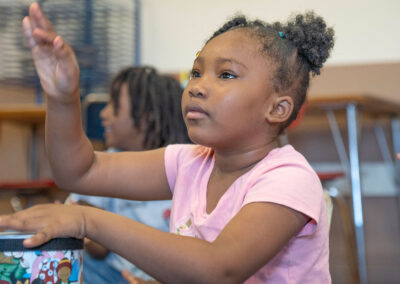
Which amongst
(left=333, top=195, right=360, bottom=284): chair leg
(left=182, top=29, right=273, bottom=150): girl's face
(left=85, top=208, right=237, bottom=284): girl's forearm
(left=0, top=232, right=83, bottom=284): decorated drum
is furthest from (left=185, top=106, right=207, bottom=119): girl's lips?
(left=333, top=195, right=360, bottom=284): chair leg

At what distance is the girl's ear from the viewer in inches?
38.3

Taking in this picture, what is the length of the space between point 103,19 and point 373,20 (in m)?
1.61

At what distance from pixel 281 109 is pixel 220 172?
0.50ft

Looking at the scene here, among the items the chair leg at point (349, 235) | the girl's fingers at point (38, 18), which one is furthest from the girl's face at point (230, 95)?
the chair leg at point (349, 235)

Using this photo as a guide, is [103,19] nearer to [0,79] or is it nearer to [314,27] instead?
[0,79]

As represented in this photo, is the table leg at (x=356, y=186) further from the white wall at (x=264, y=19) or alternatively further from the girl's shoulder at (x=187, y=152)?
the girl's shoulder at (x=187, y=152)


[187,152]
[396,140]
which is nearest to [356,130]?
[396,140]

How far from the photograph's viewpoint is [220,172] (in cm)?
101

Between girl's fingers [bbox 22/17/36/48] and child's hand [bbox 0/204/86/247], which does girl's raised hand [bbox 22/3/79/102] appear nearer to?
girl's fingers [bbox 22/17/36/48]

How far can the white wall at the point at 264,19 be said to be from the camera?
3.25 meters

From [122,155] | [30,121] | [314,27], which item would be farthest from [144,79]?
[30,121]

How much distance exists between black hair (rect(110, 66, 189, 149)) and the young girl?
2.44 feet

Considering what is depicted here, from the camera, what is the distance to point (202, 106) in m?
0.91

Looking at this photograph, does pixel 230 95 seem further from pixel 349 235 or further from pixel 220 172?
pixel 349 235
